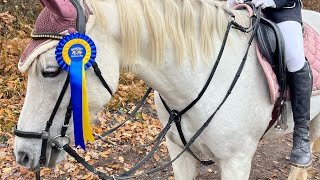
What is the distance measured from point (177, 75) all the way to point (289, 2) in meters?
1.03

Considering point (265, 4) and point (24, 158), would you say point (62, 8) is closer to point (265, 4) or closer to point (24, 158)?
point (24, 158)

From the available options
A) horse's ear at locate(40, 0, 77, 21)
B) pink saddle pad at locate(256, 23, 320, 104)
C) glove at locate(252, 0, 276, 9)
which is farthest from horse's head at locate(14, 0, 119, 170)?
glove at locate(252, 0, 276, 9)

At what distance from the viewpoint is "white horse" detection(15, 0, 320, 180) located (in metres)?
1.91

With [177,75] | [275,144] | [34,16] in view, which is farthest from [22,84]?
[177,75]

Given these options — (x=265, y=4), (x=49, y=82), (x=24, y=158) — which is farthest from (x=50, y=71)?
(x=265, y=4)

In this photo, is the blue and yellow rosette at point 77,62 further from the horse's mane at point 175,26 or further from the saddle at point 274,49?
the saddle at point 274,49

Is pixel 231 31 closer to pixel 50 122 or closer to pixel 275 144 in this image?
pixel 50 122

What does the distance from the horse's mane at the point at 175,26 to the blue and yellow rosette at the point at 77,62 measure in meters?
0.16

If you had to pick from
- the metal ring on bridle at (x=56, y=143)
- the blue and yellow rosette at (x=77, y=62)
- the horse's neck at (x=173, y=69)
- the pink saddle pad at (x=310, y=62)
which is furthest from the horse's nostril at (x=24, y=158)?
the pink saddle pad at (x=310, y=62)

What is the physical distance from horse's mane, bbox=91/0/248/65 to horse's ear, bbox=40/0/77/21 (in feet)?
0.44

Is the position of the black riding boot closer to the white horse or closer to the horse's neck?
the white horse

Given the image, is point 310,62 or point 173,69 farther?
point 310,62

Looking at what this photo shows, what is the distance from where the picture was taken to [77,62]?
73.5 inches

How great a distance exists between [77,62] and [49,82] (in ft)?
0.52
